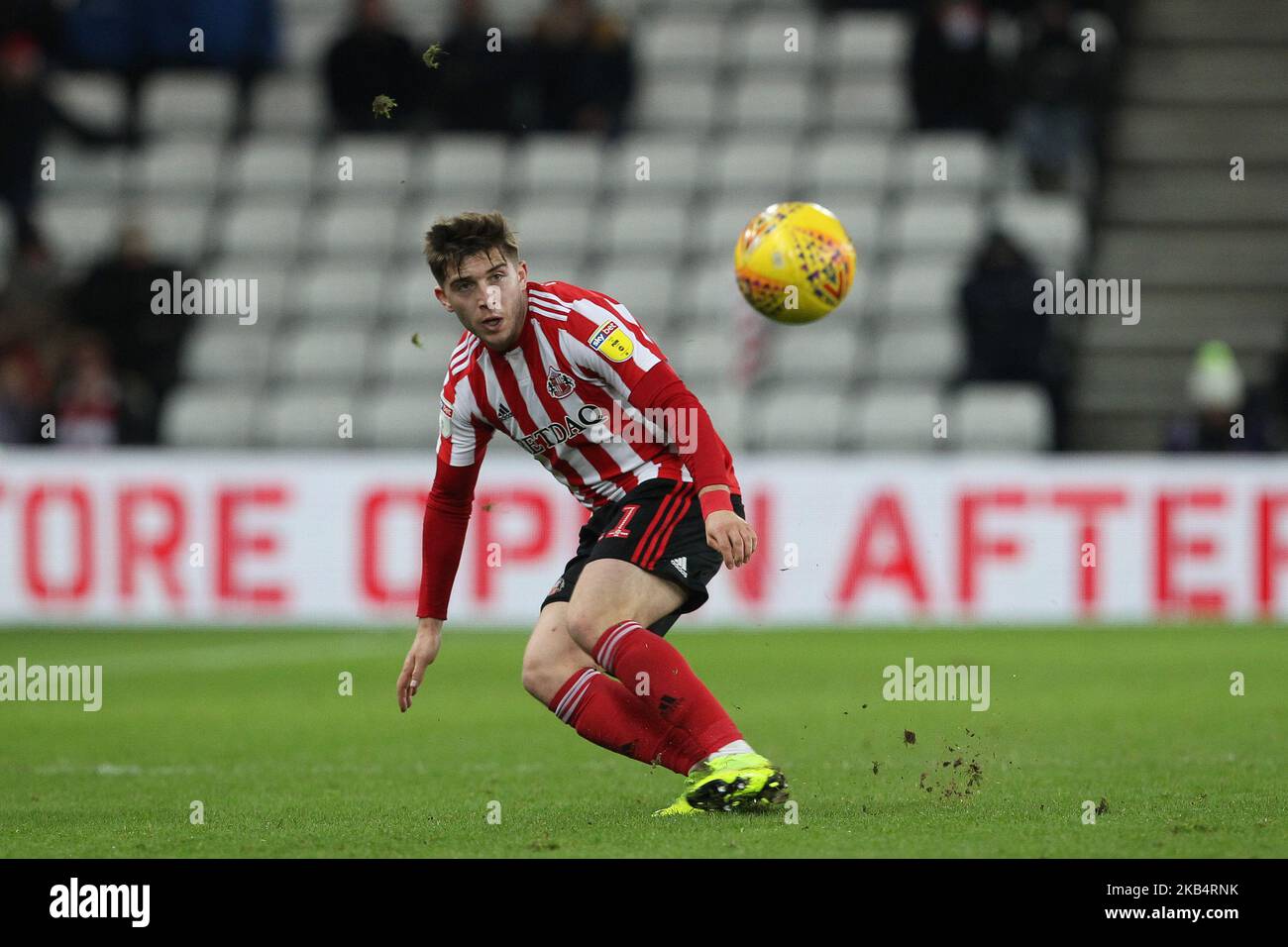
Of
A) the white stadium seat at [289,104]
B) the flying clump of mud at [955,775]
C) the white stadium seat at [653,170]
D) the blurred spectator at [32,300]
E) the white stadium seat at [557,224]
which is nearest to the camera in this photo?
the flying clump of mud at [955,775]

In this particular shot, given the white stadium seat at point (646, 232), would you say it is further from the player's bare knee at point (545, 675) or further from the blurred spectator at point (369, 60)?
the player's bare knee at point (545, 675)

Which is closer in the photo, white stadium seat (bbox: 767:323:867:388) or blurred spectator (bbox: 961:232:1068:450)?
blurred spectator (bbox: 961:232:1068:450)

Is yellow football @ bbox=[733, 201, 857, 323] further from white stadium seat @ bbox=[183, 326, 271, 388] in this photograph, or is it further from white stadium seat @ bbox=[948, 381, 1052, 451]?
white stadium seat @ bbox=[183, 326, 271, 388]

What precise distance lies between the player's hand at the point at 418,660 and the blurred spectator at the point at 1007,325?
33.9 feet

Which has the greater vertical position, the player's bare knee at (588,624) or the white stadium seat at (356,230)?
the white stadium seat at (356,230)

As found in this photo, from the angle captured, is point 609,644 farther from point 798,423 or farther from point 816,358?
point 816,358

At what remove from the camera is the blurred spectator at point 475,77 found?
18000 mm

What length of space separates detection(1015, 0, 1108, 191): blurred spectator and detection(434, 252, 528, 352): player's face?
1285cm

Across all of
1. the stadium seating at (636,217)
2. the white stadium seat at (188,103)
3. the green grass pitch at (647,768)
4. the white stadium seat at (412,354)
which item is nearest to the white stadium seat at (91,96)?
the stadium seating at (636,217)

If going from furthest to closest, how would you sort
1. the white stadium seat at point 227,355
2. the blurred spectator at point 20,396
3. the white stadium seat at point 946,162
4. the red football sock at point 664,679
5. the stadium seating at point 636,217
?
the white stadium seat at point 946,162 → the white stadium seat at point 227,355 → the stadium seating at point 636,217 → the blurred spectator at point 20,396 → the red football sock at point 664,679

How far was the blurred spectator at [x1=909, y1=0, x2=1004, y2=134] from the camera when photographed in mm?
18000

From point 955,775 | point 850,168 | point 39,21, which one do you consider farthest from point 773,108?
point 955,775

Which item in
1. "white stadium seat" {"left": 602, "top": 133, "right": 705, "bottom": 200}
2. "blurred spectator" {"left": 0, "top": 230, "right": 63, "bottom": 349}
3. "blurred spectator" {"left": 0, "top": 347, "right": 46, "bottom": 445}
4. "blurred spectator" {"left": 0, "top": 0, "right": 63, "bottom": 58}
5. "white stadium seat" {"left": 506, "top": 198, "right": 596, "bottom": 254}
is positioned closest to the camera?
"blurred spectator" {"left": 0, "top": 347, "right": 46, "bottom": 445}

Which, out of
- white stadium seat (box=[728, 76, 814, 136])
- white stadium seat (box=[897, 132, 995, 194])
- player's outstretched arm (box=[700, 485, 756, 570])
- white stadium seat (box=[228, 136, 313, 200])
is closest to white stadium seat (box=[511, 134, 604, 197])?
white stadium seat (box=[728, 76, 814, 136])
